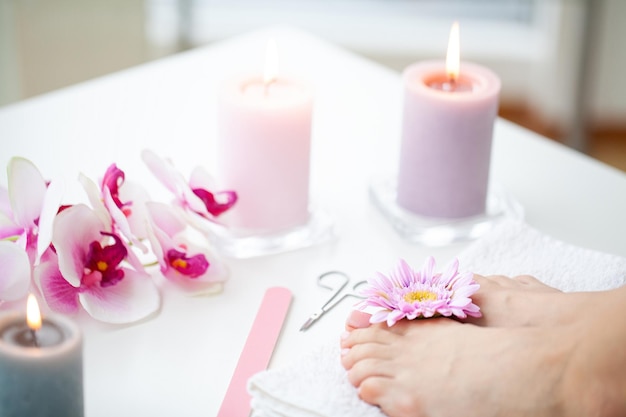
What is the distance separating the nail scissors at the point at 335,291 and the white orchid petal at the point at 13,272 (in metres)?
0.24

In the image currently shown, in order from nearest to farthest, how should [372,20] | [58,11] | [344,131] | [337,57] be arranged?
1. [344,131]
2. [337,57]
3. [58,11]
4. [372,20]

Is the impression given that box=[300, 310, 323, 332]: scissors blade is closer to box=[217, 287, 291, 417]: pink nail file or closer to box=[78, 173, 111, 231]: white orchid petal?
box=[217, 287, 291, 417]: pink nail file

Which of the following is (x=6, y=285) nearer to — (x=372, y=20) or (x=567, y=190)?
(x=567, y=190)

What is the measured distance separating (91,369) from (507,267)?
0.39m

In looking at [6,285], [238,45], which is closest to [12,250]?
[6,285]

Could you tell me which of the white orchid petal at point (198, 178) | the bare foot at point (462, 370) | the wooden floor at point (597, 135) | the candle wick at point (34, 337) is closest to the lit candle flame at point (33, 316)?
the candle wick at point (34, 337)

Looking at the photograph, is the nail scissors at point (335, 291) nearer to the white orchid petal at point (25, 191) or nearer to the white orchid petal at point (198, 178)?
the white orchid petal at point (198, 178)

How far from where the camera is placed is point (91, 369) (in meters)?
0.86

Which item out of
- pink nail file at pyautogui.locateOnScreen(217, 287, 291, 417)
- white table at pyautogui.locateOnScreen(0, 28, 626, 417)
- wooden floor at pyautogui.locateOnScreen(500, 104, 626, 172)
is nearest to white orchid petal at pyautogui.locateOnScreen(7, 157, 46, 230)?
white table at pyautogui.locateOnScreen(0, 28, 626, 417)

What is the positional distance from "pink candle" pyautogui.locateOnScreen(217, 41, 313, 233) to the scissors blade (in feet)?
0.47

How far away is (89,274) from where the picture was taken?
923 millimetres

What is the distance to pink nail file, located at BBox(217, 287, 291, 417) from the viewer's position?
815mm

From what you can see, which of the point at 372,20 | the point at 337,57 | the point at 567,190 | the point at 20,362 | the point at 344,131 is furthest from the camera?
the point at 372,20

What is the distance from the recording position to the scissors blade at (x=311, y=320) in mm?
919
